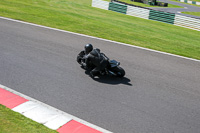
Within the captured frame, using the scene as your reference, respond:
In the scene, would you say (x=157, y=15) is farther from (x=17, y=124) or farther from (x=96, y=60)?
(x=17, y=124)

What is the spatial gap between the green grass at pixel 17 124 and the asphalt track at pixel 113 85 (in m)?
1.19

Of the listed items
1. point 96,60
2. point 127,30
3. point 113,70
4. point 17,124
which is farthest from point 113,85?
point 127,30

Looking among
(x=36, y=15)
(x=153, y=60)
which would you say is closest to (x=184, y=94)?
(x=153, y=60)

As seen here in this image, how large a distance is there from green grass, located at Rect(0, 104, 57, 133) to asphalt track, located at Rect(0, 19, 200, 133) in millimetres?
1191

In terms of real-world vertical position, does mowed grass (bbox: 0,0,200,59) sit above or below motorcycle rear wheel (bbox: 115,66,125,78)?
above

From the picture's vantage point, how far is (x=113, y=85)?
29.8 feet

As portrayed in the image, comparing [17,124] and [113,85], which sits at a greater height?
[113,85]

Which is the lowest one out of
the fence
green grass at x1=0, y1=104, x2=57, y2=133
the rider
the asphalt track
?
green grass at x1=0, y1=104, x2=57, y2=133

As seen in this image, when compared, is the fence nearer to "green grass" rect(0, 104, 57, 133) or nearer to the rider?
the rider

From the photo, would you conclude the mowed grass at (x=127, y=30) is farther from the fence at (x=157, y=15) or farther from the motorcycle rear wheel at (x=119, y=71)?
the motorcycle rear wheel at (x=119, y=71)

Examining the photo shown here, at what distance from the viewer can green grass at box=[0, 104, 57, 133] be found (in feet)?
19.2

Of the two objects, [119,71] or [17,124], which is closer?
[17,124]

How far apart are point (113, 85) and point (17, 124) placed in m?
4.02

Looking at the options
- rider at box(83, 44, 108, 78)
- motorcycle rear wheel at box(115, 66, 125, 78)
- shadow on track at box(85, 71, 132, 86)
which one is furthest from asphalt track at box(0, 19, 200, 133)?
rider at box(83, 44, 108, 78)
